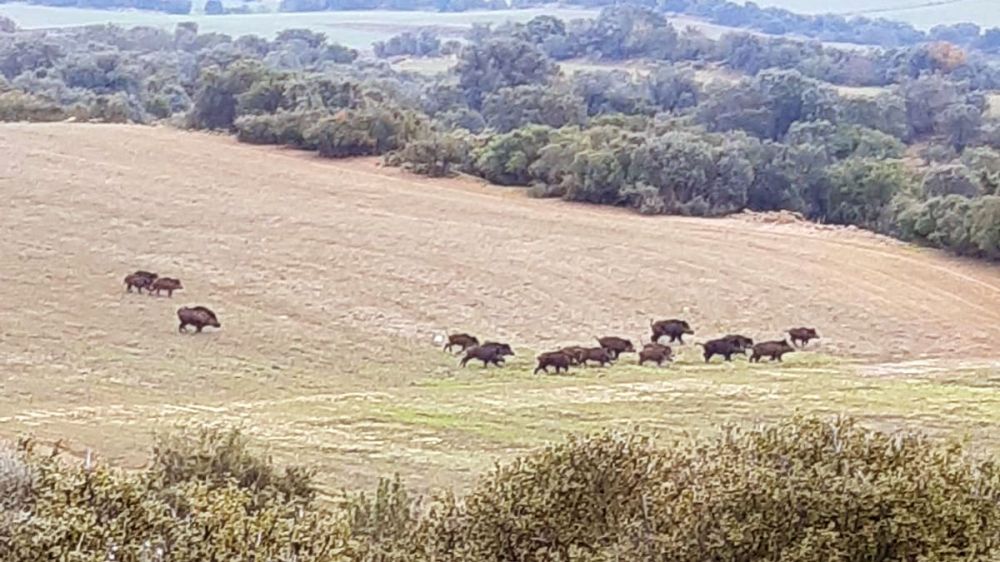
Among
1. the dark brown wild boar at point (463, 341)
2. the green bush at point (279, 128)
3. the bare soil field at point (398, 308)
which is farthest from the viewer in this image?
the green bush at point (279, 128)

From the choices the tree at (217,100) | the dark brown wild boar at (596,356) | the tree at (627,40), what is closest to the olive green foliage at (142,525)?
the dark brown wild boar at (596,356)

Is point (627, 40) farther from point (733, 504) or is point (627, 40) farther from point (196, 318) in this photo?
point (733, 504)

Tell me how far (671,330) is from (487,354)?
12.6 feet

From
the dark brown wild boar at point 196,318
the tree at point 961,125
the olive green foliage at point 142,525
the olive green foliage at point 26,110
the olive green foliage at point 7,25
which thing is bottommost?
the olive green foliage at point 7,25

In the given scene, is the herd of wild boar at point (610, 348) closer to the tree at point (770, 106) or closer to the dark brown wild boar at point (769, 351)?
the dark brown wild boar at point (769, 351)

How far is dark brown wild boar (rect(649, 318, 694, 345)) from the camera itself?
A: 83.1ft

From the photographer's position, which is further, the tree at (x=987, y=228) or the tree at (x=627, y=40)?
the tree at (x=627, y=40)

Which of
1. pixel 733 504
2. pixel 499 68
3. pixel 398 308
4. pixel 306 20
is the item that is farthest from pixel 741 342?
pixel 306 20

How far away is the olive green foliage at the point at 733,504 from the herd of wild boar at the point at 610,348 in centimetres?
1377

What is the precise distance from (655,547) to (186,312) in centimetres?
1680

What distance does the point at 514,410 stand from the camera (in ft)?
62.7

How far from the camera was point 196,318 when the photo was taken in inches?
937

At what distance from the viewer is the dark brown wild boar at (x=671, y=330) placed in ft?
83.1

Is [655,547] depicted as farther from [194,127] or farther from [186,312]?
[194,127]
